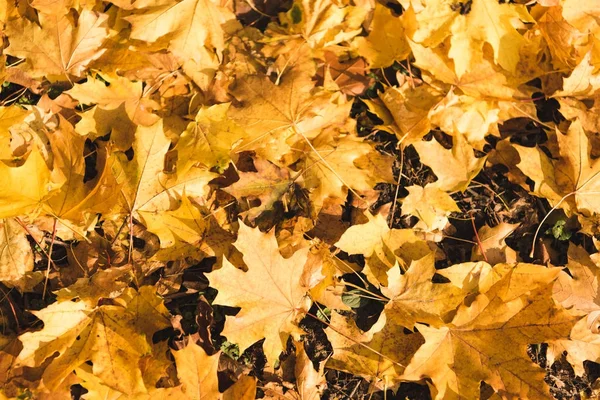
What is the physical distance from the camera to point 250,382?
1.75 metres

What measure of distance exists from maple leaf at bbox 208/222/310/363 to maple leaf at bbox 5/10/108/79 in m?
0.89

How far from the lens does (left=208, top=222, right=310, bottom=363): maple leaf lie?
5.40 feet

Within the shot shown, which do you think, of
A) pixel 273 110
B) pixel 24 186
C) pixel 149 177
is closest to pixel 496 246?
pixel 273 110

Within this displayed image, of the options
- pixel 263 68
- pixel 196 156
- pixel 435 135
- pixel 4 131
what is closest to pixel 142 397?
pixel 196 156

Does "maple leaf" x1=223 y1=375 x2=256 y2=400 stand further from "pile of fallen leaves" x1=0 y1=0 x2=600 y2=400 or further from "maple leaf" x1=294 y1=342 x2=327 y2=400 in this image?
"maple leaf" x1=294 y1=342 x2=327 y2=400

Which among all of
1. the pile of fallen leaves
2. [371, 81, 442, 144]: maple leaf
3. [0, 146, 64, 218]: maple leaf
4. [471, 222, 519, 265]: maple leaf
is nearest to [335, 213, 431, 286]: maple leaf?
the pile of fallen leaves

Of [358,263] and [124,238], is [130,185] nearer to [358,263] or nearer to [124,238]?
[124,238]

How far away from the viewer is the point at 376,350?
5.98 feet

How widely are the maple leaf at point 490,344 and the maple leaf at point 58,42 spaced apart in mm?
1533

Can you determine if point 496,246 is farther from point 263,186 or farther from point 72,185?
point 72,185

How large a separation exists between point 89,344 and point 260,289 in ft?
1.98

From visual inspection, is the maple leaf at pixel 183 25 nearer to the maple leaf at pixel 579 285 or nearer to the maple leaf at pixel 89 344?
the maple leaf at pixel 89 344

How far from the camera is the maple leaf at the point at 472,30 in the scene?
6.06ft

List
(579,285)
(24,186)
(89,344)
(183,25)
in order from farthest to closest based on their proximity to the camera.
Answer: (579,285), (183,25), (89,344), (24,186)
